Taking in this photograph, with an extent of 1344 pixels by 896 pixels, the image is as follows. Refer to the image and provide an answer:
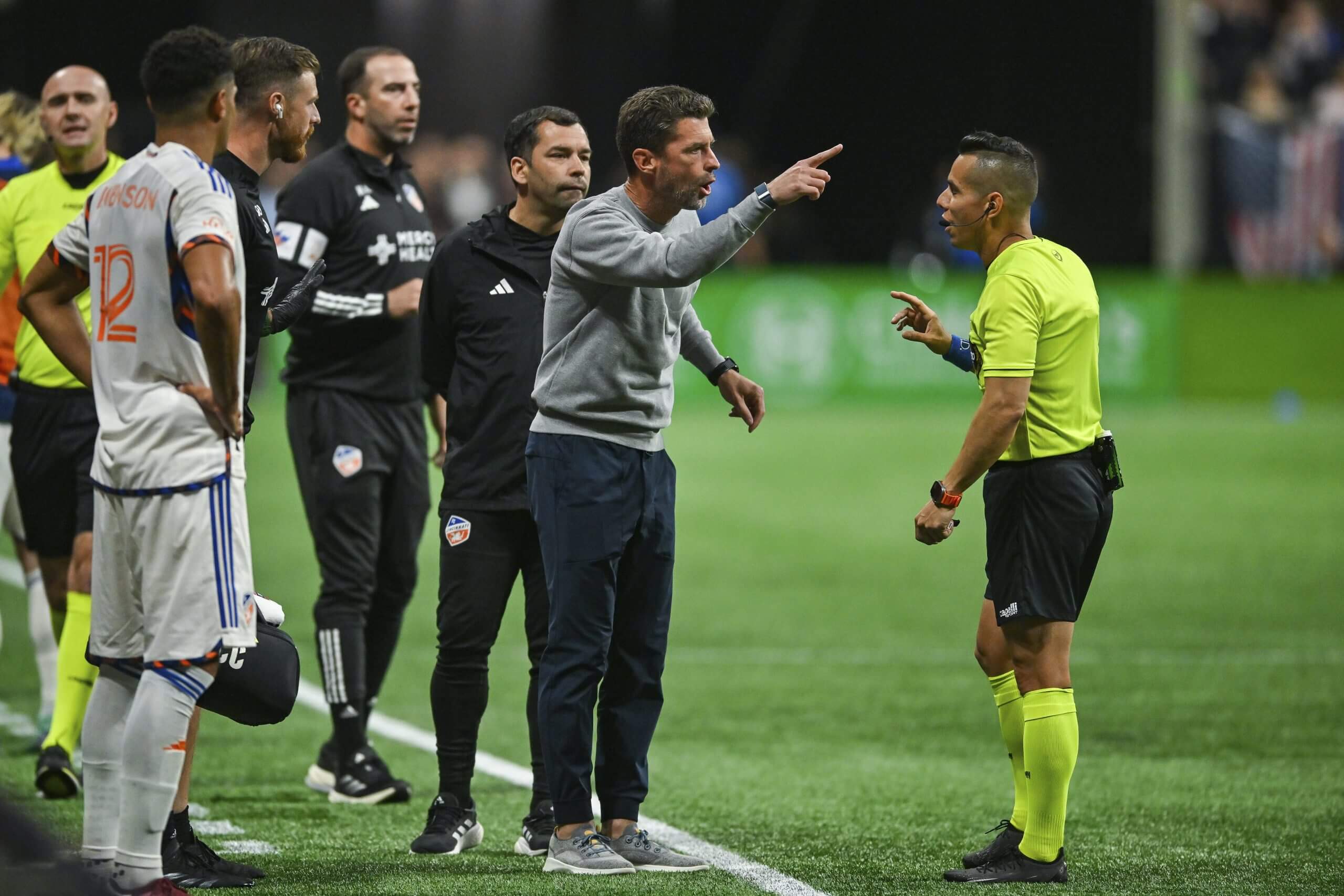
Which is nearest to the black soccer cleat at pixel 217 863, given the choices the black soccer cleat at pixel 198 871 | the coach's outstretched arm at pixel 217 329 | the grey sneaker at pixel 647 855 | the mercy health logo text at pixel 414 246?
the black soccer cleat at pixel 198 871

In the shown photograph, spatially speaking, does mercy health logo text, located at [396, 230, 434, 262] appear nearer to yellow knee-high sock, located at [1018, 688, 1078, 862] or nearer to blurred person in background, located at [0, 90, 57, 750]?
blurred person in background, located at [0, 90, 57, 750]

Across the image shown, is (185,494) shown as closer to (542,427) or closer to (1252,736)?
(542,427)

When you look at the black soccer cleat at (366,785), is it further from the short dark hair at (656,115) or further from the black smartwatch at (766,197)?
the black smartwatch at (766,197)

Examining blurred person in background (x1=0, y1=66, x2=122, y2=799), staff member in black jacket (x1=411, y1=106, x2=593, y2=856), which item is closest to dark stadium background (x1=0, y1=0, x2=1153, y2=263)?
blurred person in background (x1=0, y1=66, x2=122, y2=799)

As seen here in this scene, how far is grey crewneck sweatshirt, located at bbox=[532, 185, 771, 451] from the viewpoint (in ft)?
16.3

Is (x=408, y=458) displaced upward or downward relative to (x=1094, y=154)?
downward

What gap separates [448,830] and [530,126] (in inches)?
85.1

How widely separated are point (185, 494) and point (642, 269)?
1337 millimetres

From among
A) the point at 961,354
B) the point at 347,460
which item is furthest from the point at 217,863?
the point at 961,354

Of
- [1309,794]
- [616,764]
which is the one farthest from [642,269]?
[1309,794]

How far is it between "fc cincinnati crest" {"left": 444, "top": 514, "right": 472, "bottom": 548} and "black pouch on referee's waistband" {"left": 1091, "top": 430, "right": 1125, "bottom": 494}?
189 centimetres

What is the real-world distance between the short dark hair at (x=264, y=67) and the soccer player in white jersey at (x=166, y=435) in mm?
624

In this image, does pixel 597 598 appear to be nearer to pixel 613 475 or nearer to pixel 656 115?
pixel 613 475

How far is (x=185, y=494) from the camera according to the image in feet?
14.1
